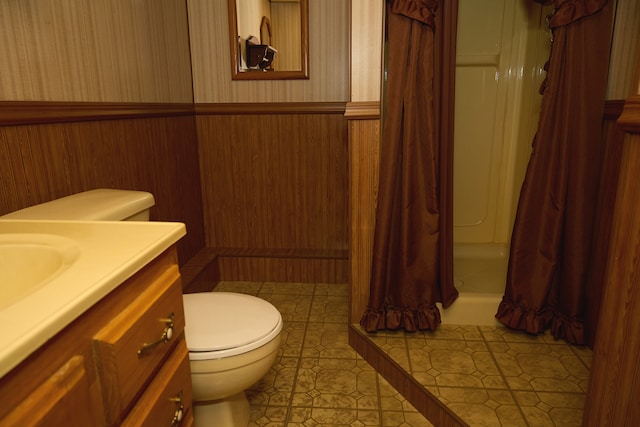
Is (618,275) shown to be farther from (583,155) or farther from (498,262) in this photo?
(498,262)

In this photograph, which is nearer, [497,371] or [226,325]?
[226,325]

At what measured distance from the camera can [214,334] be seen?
1.28m

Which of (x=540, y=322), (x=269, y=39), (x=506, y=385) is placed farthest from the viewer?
(x=269, y=39)

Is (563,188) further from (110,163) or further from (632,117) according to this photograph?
(110,163)

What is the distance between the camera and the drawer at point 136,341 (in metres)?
0.65

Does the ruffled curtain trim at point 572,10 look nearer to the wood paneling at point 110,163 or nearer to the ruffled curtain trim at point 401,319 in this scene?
the ruffled curtain trim at point 401,319

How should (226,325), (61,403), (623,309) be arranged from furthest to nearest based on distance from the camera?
1. (226,325)
2. (623,309)
3. (61,403)

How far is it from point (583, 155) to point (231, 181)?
1.92 metres

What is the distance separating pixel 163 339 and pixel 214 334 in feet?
1.59

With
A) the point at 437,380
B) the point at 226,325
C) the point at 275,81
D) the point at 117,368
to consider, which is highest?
the point at 275,81

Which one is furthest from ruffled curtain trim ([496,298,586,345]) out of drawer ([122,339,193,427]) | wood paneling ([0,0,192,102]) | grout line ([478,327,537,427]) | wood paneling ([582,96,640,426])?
wood paneling ([0,0,192,102])

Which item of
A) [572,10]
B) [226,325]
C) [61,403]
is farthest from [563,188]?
[61,403]

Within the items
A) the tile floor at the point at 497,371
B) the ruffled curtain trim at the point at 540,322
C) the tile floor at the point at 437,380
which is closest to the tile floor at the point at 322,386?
the tile floor at the point at 437,380

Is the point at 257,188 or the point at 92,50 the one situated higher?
the point at 92,50
